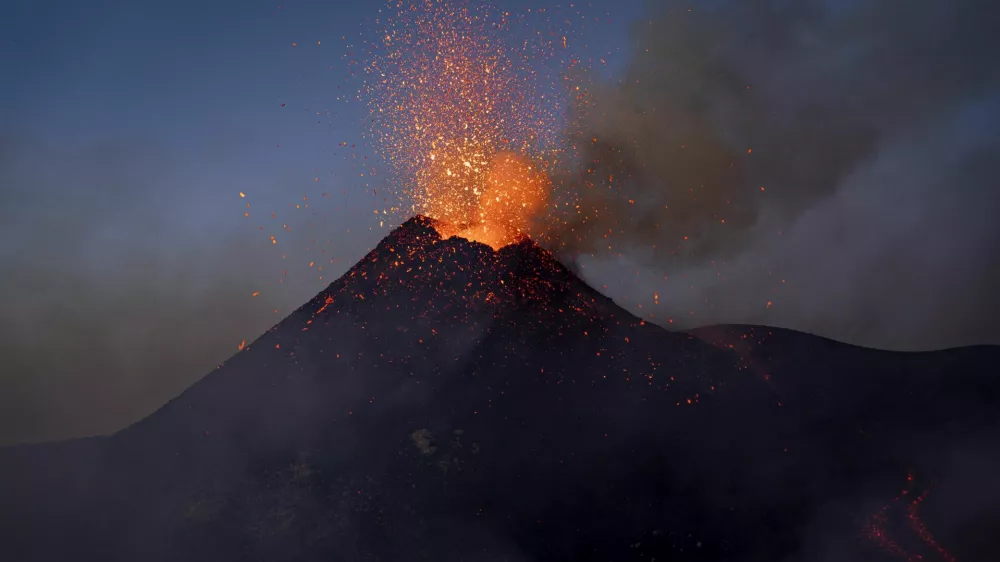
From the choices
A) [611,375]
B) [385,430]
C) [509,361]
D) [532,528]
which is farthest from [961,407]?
[385,430]

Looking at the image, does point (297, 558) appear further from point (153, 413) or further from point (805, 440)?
point (805, 440)

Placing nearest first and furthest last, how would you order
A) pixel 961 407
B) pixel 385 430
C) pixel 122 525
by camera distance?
pixel 122 525
pixel 385 430
pixel 961 407

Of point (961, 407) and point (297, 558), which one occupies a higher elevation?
point (297, 558)

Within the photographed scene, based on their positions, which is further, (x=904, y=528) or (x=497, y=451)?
(x=497, y=451)

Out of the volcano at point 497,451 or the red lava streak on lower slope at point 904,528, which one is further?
the red lava streak on lower slope at point 904,528

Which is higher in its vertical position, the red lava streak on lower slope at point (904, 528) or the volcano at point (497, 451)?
the volcano at point (497, 451)

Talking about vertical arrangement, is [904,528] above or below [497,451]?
below

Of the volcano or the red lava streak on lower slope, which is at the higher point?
the volcano

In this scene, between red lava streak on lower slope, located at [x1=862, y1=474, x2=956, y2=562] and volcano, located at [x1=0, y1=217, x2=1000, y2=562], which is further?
red lava streak on lower slope, located at [x1=862, y1=474, x2=956, y2=562]
